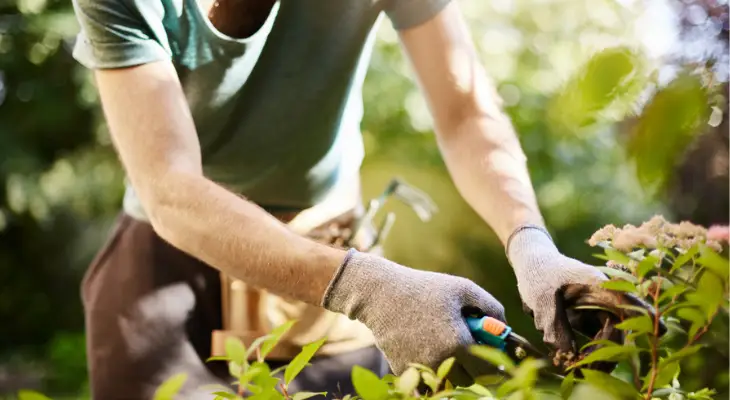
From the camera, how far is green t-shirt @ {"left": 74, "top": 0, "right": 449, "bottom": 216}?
39.4 inches

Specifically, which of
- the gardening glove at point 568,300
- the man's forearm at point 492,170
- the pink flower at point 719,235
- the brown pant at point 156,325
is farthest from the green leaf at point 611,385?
the brown pant at point 156,325

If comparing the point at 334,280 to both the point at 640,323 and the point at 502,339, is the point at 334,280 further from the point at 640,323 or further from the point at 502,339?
→ the point at 640,323

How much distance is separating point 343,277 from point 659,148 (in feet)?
1.15

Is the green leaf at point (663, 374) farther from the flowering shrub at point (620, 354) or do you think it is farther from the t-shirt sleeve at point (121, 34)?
the t-shirt sleeve at point (121, 34)

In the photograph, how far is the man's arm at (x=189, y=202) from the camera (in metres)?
0.81

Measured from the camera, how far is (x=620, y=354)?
0.65 metres

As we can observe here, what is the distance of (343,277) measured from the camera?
79cm

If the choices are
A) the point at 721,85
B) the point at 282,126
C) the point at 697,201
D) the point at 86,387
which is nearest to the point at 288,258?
the point at 282,126

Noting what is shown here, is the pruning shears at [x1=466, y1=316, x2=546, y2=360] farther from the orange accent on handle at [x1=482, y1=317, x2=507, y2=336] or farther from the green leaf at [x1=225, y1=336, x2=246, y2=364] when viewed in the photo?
the green leaf at [x1=225, y1=336, x2=246, y2=364]

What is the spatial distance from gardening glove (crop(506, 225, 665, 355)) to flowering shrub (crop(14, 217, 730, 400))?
0.07ft

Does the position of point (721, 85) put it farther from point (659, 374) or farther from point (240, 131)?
point (240, 131)

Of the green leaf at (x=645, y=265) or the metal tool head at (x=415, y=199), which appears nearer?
the green leaf at (x=645, y=265)

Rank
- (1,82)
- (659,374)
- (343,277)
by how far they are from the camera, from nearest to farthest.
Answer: (659,374), (343,277), (1,82)

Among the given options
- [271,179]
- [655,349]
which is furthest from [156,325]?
[655,349]
